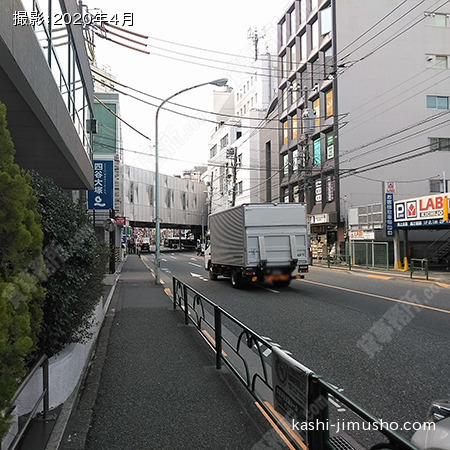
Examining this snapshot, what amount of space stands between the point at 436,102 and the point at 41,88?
37585 millimetres

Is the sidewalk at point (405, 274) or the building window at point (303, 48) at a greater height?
the building window at point (303, 48)

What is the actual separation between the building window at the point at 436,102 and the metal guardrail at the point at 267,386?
3480 cm

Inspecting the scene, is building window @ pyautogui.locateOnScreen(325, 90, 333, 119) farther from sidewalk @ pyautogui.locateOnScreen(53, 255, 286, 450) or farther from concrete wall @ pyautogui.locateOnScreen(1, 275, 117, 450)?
concrete wall @ pyautogui.locateOnScreen(1, 275, 117, 450)

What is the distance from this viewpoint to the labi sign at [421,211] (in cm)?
2178

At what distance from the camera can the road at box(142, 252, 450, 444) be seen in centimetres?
510

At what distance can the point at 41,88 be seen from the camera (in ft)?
21.0

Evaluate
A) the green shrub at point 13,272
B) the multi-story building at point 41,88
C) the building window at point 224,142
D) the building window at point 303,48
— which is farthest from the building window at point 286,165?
the green shrub at point 13,272

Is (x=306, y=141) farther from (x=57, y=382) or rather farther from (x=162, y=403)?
(x=57, y=382)

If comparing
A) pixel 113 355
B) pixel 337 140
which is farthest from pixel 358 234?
pixel 113 355

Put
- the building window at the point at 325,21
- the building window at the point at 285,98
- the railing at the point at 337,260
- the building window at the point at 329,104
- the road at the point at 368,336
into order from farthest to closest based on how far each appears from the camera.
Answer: the building window at the point at 285,98 → the building window at the point at 325,21 → the building window at the point at 329,104 → the railing at the point at 337,260 → the road at the point at 368,336

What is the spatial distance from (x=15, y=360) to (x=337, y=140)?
35.2 meters

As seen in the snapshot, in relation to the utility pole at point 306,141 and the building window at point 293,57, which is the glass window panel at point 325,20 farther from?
the utility pole at point 306,141

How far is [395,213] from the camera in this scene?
83.8ft

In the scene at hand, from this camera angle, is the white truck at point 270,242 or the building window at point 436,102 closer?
the white truck at point 270,242
